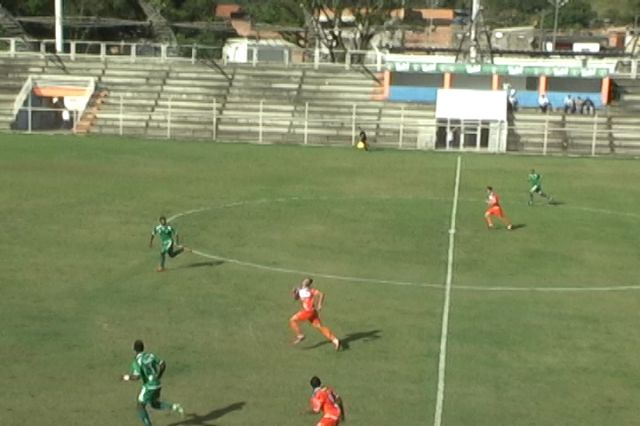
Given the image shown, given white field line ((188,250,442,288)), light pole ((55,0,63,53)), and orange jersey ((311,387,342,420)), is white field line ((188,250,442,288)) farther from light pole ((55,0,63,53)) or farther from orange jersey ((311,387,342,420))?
light pole ((55,0,63,53))

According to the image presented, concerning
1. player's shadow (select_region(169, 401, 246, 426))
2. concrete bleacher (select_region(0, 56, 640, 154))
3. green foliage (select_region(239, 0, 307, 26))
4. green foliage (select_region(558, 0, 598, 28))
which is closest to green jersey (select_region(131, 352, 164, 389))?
player's shadow (select_region(169, 401, 246, 426))

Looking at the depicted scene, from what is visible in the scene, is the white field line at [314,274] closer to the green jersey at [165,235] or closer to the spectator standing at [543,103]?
the green jersey at [165,235]

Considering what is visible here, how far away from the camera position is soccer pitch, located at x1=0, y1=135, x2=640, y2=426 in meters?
17.9

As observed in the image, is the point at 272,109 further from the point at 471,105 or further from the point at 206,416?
the point at 206,416

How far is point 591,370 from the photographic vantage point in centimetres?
1991

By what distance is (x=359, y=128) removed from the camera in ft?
199

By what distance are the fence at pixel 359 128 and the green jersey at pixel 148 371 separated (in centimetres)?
4399

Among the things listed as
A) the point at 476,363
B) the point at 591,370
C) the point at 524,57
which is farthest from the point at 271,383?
the point at 524,57

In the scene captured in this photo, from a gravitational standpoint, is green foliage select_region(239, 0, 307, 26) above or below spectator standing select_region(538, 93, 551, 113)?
above

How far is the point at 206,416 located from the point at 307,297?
4.33 metres

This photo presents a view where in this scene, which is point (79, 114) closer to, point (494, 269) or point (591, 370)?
point (494, 269)

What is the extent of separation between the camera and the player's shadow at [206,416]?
1661 cm

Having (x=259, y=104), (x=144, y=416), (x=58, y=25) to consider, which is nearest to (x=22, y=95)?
(x=58, y=25)

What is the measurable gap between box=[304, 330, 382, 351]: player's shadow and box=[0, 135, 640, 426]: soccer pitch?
0.24 feet
